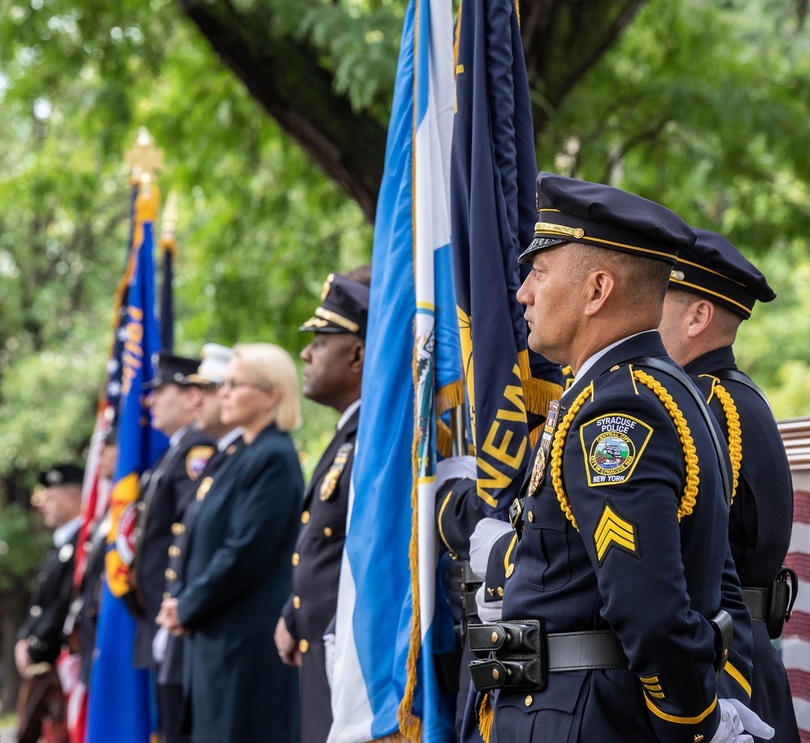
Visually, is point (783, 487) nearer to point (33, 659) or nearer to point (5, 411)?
point (33, 659)

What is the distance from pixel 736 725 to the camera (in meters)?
2.51

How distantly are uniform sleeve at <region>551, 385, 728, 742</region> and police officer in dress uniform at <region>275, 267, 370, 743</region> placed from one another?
87.7 inches

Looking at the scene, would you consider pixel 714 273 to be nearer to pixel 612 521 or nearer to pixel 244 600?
pixel 612 521

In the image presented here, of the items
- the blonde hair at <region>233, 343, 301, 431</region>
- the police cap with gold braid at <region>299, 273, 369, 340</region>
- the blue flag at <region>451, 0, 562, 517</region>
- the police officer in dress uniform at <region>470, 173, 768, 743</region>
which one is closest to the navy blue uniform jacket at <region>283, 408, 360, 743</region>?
the police cap with gold braid at <region>299, 273, 369, 340</region>

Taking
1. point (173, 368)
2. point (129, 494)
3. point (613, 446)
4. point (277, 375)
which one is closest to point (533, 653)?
point (613, 446)

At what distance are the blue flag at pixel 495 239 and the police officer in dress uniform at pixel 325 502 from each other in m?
1.14

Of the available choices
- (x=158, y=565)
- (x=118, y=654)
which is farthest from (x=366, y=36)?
(x=118, y=654)

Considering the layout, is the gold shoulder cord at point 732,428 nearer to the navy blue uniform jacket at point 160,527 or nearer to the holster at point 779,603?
the holster at point 779,603

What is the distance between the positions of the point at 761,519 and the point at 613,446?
90 centimetres

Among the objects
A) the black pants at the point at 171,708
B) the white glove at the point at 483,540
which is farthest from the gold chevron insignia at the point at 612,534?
the black pants at the point at 171,708

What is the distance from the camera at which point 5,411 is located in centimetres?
1742

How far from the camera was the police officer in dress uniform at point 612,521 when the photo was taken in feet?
7.52

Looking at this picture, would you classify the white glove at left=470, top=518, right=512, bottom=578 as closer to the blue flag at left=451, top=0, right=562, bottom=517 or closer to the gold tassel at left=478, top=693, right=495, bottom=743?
the blue flag at left=451, top=0, right=562, bottom=517

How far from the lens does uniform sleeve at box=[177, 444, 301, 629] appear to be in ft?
18.5
